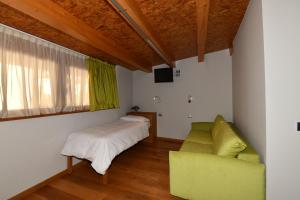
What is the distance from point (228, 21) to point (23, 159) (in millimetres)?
3734

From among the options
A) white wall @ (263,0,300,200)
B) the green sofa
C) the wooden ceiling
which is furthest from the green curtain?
white wall @ (263,0,300,200)

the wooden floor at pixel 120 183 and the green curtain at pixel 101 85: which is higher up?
the green curtain at pixel 101 85

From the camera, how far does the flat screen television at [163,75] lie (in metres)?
4.47

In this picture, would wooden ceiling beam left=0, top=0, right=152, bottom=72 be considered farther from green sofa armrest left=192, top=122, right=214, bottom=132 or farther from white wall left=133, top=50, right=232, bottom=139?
green sofa armrest left=192, top=122, right=214, bottom=132

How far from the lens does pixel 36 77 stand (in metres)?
2.28

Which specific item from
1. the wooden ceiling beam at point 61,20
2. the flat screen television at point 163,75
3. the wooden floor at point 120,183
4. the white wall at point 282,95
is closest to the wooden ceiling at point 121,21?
the wooden ceiling beam at point 61,20

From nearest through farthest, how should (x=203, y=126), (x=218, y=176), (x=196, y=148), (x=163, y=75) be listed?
(x=218, y=176) < (x=196, y=148) < (x=203, y=126) < (x=163, y=75)

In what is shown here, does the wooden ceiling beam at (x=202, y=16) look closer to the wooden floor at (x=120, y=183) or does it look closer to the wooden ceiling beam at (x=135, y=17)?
the wooden ceiling beam at (x=135, y=17)

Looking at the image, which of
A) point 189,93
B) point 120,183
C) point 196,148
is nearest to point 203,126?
point 189,93

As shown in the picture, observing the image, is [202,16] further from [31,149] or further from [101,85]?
[31,149]

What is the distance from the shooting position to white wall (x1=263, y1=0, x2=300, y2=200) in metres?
1.48

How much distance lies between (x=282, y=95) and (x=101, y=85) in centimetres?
315

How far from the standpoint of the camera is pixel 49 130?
245cm

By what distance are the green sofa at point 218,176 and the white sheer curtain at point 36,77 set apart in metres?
2.10
